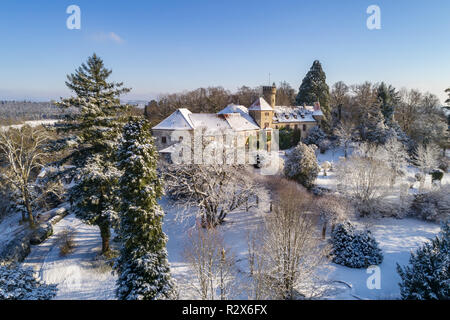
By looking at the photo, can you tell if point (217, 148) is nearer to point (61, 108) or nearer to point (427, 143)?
point (61, 108)

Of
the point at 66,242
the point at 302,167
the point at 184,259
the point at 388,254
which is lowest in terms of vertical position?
the point at 388,254

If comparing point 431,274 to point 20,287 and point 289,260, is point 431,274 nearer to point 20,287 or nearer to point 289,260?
point 289,260

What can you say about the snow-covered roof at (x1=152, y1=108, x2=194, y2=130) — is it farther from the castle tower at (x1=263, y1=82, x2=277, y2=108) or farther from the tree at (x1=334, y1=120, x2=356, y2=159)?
the tree at (x1=334, y1=120, x2=356, y2=159)

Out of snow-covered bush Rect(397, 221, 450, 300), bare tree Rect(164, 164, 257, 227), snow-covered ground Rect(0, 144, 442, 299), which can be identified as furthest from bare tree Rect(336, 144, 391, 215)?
snow-covered bush Rect(397, 221, 450, 300)

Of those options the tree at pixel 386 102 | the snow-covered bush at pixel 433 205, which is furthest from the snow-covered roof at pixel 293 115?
the snow-covered bush at pixel 433 205

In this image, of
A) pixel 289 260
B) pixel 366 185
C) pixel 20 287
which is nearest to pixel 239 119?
pixel 366 185

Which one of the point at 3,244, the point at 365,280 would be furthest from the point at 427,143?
the point at 3,244
